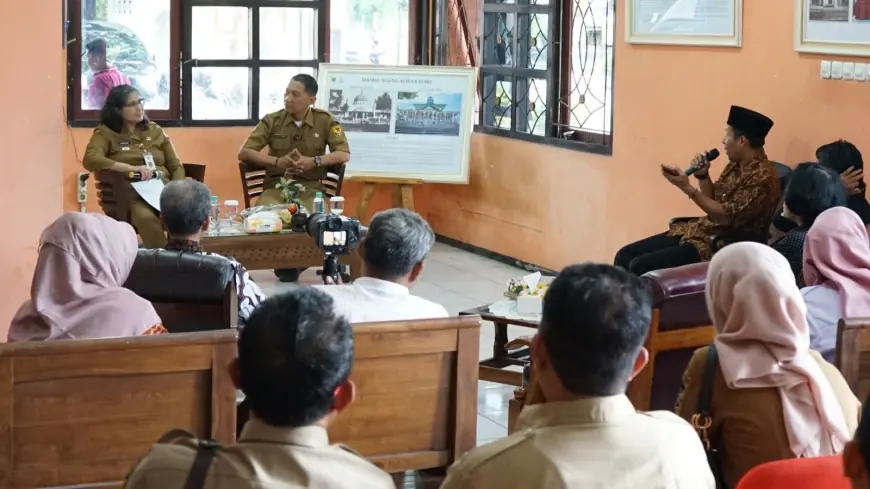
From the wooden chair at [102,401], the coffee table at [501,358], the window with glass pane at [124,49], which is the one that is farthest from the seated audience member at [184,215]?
the window with glass pane at [124,49]

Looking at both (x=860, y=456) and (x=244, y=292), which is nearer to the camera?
(x=860, y=456)

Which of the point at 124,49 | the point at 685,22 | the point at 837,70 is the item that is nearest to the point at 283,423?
the point at 837,70

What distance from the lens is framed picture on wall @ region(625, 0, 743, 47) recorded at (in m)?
6.38

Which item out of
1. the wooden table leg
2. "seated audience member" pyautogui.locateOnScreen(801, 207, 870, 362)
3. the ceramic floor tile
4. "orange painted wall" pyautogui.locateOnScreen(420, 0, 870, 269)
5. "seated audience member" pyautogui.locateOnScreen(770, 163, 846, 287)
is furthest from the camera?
"orange painted wall" pyautogui.locateOnScreen(420, 0, 870, 269)

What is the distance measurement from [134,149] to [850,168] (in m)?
4.03

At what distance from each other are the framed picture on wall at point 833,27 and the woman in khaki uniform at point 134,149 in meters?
3.57

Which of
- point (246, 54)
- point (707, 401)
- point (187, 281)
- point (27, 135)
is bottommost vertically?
point (707, 401)

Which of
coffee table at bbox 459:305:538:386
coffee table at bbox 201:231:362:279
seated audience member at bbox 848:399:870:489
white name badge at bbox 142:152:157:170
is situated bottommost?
coffee table at bbox 459:305:538:386

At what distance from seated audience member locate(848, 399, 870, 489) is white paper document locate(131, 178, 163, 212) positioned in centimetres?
598

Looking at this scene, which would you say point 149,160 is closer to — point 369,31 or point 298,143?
point 298,143

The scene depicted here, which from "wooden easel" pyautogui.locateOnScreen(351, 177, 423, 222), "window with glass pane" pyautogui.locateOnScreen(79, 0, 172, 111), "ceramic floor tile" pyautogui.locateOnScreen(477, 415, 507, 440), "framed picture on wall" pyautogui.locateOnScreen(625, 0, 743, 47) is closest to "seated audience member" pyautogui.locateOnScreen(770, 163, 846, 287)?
"ceramic floor tile" pyautogui.locateOnScreen(477, 415, 507, 440)

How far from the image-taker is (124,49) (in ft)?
27.6

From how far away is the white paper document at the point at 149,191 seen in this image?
7098 mm

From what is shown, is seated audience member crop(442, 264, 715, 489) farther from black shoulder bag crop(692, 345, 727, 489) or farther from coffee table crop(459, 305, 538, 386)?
coffee table crop(459, 305, 538, 386)
